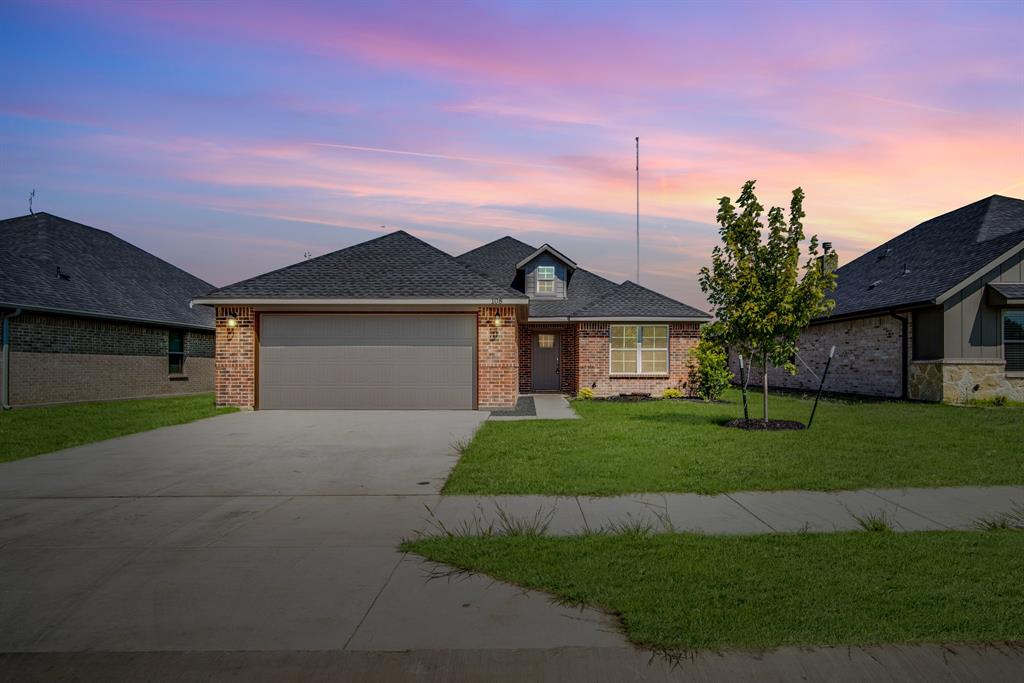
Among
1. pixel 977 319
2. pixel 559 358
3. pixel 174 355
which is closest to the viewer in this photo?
pixel 977 319

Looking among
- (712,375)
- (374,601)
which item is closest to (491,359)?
(712,375)

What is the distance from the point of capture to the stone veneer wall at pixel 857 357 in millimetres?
21531

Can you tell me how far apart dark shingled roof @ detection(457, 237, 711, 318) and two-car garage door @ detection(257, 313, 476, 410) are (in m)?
6.27

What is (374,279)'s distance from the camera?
1809 cm

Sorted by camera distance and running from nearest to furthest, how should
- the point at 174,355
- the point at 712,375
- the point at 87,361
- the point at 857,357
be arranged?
the point at 87,361, the point at 712,375, the point at 857,357, the point at 174,355

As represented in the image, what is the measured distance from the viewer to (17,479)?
8.19m

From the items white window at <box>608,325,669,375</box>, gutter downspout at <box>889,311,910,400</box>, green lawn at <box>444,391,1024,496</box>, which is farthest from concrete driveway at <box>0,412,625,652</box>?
gutter downspout at <box>889,311,910,400</box>

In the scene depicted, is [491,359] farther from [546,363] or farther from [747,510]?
[747,510]

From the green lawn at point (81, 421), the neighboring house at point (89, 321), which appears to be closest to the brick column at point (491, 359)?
the green lawn at point (81, 421)

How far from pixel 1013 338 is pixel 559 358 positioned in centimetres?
1426

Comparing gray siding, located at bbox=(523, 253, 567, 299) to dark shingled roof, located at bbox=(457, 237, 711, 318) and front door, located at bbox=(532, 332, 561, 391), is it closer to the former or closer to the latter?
dark shingled roof, located at bbox=(457, 237, 711, 318)

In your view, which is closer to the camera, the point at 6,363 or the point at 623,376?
the point at 6,363

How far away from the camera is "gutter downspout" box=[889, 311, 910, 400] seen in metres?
20.6

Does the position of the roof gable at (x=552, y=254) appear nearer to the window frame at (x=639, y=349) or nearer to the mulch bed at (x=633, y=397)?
the window frame at (x=639, y=349)
